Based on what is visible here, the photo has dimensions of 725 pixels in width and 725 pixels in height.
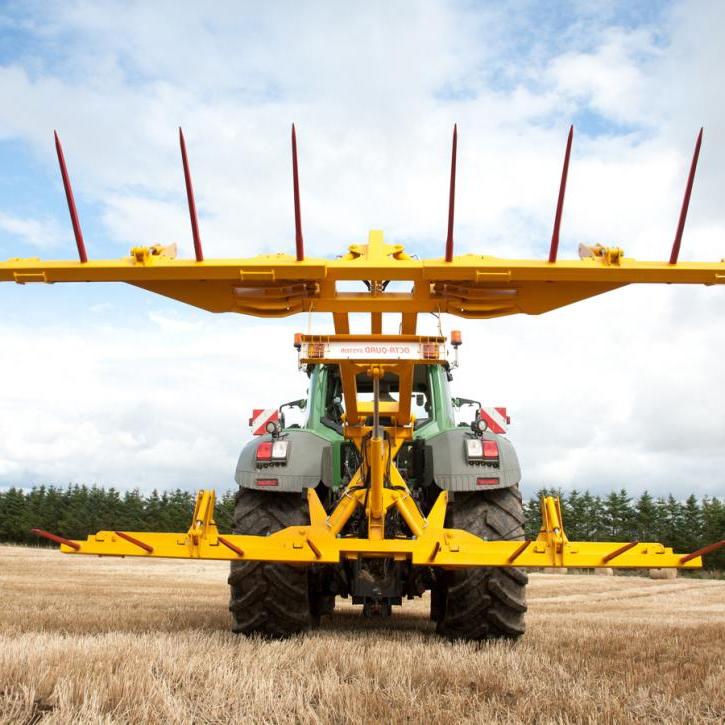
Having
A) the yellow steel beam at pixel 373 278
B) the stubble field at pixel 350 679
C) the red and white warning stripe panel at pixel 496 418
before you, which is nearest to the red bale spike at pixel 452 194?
the yellow steel beam at pixel 373 278

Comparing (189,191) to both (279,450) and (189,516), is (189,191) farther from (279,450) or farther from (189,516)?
(189,516)

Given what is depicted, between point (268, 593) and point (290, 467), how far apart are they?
2.83ft

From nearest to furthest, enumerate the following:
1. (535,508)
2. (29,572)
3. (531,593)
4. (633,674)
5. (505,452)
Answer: (633,674), (505,452), (531,593), (29,572), (535,508)

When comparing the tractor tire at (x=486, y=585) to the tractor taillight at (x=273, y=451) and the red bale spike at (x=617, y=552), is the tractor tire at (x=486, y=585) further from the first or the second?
the tractor taillight at (x=273, y=451)

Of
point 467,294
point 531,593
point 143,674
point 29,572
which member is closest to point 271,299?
point 467,294

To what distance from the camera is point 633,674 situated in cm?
365

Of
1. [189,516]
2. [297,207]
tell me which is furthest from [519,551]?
[189,516]

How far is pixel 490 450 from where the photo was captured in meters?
5.27

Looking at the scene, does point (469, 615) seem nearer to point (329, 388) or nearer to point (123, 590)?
point (329, 388)

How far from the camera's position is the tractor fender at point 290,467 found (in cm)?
526

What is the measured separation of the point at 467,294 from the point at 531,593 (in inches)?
471

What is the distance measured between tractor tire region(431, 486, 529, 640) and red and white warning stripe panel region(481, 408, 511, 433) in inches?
30.2

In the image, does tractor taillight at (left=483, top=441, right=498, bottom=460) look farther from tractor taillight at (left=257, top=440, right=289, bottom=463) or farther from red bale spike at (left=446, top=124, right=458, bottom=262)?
red bale spike at (left=446, top=124, right=458, bottom=262)

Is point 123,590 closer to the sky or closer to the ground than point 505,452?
closer to the ground
